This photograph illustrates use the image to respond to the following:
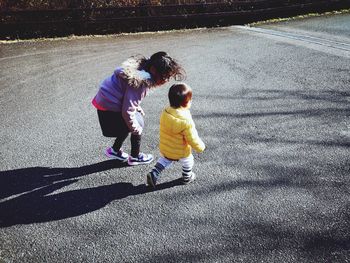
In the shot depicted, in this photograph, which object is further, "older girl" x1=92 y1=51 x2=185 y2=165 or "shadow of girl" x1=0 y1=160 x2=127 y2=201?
"shadow of girl" x1=0 y1=160 x2=127 y2=201

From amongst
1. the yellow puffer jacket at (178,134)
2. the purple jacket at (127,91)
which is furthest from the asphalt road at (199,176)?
the purple jacket at (127,91)

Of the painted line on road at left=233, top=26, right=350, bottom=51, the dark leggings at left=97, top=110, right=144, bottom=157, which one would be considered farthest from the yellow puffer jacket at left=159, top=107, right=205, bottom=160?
the painted line on road at left=233, top=26, right=350, bottom=51

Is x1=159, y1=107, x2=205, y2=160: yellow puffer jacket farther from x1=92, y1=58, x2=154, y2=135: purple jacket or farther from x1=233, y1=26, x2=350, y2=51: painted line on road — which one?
x1=233, y1=26, x2=350, y2=51: painted line on road

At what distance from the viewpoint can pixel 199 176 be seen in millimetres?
3887

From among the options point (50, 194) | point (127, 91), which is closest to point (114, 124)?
point (127, 91)

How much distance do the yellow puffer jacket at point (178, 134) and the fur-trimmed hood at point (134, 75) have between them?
1.19 ft

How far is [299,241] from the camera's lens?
2971 mm

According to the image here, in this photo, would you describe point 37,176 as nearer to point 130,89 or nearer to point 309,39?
point 130,89

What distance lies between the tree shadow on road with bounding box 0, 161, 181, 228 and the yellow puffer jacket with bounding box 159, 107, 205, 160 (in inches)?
18.8

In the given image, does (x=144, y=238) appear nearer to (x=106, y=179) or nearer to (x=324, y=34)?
(x=106, y=179)

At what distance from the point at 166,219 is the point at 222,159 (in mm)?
1276

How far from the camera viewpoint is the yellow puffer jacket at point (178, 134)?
130 inches

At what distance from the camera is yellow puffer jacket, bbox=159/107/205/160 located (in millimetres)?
3303

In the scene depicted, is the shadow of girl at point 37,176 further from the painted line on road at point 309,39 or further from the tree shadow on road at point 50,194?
the painted line on road at point 309,39
